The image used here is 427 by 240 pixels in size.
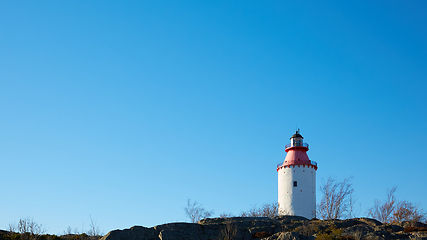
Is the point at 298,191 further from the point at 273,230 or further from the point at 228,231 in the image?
the point at 228,231

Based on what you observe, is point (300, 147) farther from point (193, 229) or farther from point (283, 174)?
point (193, 229)

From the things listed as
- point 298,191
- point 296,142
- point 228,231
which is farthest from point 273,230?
point 296,142

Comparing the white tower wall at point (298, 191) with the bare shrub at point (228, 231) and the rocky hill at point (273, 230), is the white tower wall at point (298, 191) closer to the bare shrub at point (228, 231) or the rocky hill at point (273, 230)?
the rocky hill at point (273, 230)

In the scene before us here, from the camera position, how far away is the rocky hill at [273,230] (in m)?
21.9

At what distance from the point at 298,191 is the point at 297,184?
0.76 m

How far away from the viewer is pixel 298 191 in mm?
47562

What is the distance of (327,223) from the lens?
79.0ft

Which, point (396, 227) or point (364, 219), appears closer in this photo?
point (396, 227)

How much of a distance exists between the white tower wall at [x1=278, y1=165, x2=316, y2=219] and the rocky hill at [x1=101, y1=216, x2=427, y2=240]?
22268 millimetres

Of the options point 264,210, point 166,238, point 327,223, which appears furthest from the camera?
point 264,210

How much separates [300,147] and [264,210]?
809cm

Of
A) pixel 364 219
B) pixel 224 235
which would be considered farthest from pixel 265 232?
pixel 364 219

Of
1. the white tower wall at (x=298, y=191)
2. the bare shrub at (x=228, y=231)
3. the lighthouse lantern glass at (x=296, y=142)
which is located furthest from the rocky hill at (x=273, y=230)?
the lighthouse lantern glass at (x=296, y=142)

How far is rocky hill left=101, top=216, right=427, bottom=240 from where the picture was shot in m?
21.9
